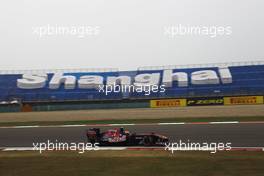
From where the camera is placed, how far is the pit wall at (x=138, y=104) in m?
26.0

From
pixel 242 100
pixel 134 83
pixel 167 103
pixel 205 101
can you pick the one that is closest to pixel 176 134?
pixel 205 101

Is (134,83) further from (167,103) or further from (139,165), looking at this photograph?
(139,165)

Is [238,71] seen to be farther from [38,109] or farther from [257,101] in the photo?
[38,109]

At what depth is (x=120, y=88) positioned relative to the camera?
108 feet

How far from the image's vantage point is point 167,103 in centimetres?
2684

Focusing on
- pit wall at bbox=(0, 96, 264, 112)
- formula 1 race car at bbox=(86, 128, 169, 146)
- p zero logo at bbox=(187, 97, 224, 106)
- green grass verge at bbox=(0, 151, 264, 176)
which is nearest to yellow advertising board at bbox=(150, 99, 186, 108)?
pit wall at bbox=(0, 96, 264, 112)

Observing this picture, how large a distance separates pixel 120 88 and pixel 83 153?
23.3 metres

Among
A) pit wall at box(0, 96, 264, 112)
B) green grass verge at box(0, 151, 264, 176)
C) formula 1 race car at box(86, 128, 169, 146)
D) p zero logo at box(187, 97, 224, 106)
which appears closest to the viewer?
green grass verge at box(0, 151, 264, 176)

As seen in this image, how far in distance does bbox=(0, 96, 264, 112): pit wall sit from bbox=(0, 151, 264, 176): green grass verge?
56.4 feet

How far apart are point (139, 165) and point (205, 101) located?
19.0m

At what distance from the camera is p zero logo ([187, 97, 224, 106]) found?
85.0 feet

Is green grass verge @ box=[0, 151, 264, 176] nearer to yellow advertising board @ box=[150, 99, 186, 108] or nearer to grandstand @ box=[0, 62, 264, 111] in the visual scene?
yellow advertising board @ box=[150, 99, 186, 108]

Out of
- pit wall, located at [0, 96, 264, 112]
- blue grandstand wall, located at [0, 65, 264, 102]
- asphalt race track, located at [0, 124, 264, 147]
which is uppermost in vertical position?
blue grandstand wall, located at [0, 65, 264, 102]

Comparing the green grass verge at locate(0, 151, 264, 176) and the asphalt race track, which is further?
the asphalt race track
